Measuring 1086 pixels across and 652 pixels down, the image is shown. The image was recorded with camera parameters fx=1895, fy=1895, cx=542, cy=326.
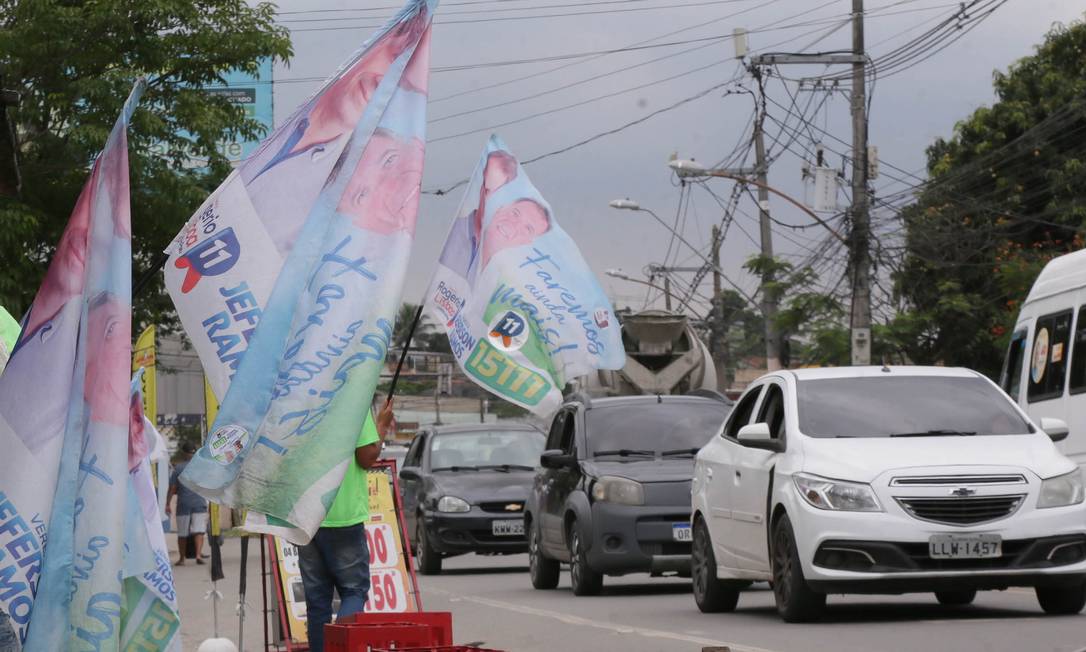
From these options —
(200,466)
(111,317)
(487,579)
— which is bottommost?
(487,579)

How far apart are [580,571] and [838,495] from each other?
5147 mm

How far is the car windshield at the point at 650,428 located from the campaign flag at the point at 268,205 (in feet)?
33.3

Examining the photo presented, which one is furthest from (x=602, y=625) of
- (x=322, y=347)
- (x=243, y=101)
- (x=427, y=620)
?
(x=243, y=101)

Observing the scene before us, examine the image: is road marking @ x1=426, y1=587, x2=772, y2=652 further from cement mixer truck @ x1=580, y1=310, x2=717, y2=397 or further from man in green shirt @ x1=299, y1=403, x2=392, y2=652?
cement mixer truck @ x1=580, y1=310, x2=717, y2=397

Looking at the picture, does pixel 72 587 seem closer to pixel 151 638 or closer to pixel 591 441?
pixel 151 638

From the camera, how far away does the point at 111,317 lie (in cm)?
646

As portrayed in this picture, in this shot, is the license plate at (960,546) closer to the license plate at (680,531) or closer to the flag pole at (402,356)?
the flag pole at (402,356)

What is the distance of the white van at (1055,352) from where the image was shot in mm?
17219

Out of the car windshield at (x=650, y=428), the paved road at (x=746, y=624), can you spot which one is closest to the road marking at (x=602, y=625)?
the paved road at (x=746, y=624)

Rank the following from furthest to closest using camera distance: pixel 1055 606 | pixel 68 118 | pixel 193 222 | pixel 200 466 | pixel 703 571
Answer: pixel 68 118
pixel 703 571
pixel 1055 606
pixel 193 222
pixel 200 466

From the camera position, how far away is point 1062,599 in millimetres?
11969

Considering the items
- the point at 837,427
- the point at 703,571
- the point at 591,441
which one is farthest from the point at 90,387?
the point at 591,441

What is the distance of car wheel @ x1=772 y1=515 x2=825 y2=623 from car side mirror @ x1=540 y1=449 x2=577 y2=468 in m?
4.93

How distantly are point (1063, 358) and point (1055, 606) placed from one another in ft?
20.1
